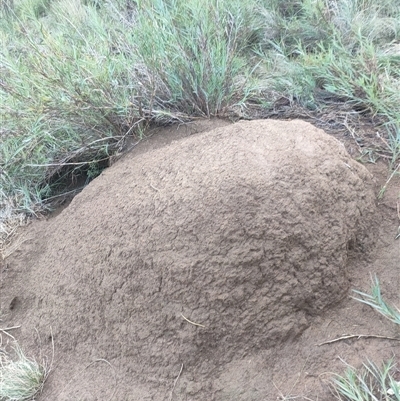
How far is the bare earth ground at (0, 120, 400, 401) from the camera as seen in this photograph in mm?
1659

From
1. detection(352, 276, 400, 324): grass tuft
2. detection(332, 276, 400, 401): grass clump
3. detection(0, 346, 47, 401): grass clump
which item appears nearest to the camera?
detection(332, 276, 400, 401): grass clump

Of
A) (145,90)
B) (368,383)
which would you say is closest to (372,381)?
(368,383)

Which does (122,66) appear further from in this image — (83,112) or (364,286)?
(364,286)

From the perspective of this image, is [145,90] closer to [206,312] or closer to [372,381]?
[206,312]

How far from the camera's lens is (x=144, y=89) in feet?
8.93

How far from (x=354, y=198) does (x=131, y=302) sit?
953mm

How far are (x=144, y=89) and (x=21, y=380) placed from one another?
1.61m

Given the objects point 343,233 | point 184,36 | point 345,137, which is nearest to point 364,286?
point 343,233

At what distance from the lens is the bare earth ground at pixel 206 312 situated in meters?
1.66

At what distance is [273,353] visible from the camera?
1.70 metres

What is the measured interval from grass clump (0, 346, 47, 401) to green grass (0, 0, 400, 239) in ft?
3.13

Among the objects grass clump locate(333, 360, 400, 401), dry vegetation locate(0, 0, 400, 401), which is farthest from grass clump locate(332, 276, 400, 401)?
dry vegetation locate(0, 0, 400, 401)

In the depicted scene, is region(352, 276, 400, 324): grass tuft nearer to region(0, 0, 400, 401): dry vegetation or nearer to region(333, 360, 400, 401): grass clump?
region(333, 360, 400, 401): grass clump

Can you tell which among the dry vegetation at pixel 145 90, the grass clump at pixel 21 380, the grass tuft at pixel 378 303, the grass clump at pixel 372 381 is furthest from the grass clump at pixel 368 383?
the dry vegetation at pixel 145 90
